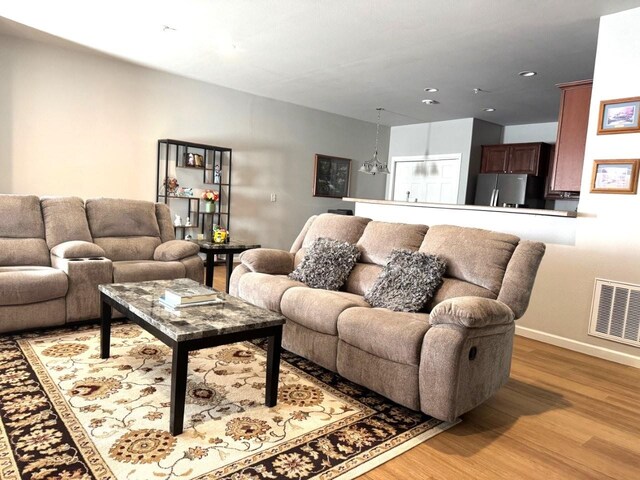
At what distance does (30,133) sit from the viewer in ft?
14.9

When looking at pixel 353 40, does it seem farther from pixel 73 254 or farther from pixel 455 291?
pixel 73 254

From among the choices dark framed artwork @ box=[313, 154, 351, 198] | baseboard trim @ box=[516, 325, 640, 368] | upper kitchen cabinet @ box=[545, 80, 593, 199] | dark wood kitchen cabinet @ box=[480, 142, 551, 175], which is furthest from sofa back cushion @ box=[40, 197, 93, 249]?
dark wood kitchen cabinet @ box=[480, 142, 551, 175]

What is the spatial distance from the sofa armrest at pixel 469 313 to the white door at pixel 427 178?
518 cm

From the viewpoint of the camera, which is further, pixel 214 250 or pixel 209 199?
pixel 209 199

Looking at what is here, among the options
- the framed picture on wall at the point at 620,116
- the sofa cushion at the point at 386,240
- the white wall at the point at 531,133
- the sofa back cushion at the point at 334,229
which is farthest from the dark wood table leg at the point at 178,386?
the white wall at the point at 531,133

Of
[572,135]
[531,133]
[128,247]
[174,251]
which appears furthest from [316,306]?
[531,133]

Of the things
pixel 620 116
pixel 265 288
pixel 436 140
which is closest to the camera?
pixel 265 288

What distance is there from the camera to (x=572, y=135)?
12.4 feet

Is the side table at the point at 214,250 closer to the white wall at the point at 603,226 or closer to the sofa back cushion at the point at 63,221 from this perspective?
the sofa back cushion at the point at 63,221

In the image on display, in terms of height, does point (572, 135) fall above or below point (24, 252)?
above

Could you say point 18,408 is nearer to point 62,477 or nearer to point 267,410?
point 62,477

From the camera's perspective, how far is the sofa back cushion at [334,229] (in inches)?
130

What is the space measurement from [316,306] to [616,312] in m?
2.34

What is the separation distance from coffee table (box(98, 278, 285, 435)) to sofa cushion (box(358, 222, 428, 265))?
1.12 metres
